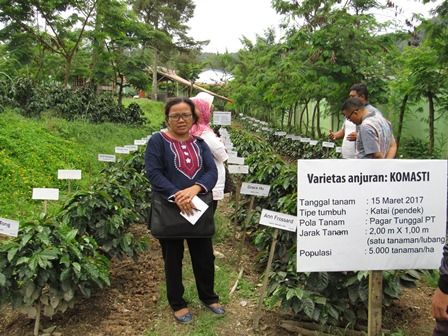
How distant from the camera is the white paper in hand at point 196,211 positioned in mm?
2963

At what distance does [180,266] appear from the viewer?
3.21 meters

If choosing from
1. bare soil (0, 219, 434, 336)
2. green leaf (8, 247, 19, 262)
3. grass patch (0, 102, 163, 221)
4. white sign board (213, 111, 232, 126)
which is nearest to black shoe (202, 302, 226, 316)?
bare soil (0, 219, 434, 336)

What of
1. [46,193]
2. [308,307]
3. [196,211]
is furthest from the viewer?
[46,193]

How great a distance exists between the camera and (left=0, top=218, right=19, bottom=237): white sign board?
9.17 feet

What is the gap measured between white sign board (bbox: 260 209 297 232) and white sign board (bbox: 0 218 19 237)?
1.68m

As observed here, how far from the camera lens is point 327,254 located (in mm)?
2574

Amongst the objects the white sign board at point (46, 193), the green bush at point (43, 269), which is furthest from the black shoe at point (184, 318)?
the white sign board at point (46, 193)

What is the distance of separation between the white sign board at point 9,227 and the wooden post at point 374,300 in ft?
7.69

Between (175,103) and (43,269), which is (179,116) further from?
(43,269)

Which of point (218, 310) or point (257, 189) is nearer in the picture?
point (218, 310)

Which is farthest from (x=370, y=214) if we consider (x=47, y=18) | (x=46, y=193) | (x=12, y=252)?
(x=47, y=18)

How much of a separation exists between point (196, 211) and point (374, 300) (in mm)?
1314

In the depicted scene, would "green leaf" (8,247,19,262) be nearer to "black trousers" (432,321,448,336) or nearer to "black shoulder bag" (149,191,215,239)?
"black shoulder bag" (149,191,215,239)

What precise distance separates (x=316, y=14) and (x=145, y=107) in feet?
58.4
